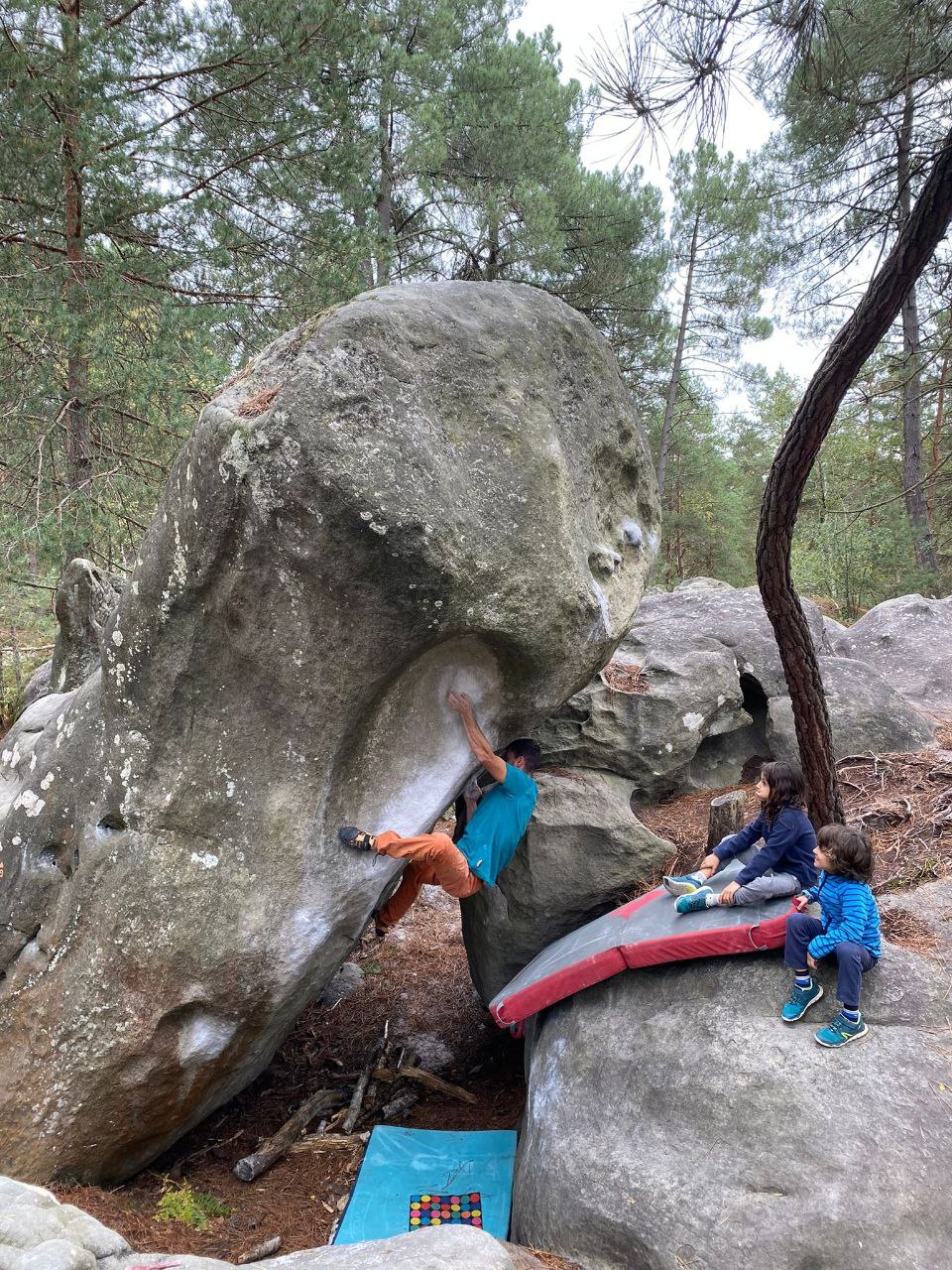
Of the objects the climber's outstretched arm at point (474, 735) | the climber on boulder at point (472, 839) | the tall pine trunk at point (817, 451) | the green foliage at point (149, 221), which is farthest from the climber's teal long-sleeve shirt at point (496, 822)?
the green foliage at point (149, 221)

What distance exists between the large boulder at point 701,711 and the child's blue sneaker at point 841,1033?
12.1ft

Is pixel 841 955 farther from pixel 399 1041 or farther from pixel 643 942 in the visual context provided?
pixel 399 1041

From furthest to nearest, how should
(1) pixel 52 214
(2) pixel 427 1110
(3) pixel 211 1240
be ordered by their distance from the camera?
(1) pixel 52 214 → (2) pixel 427 1110 → (3) pixel 211 1240

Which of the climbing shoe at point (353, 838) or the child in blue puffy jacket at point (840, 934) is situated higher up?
the climbing shoe at point (353, 838)

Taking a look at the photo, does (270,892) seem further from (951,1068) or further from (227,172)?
(227,172)

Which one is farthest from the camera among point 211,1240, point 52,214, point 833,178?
point 52,214

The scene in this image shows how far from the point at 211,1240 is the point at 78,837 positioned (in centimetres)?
213

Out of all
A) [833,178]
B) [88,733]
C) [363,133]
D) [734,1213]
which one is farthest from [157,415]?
[734,1213]

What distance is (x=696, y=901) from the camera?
4480 mm

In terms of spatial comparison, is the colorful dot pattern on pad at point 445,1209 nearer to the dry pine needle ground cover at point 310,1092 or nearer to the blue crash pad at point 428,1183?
the blue crash pad at point 428,1183

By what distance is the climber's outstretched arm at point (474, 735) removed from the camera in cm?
484

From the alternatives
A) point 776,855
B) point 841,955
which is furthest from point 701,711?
point 841,955

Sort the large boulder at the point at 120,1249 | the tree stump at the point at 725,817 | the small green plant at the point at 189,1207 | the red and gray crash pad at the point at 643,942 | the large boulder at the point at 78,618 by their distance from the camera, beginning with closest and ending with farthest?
the large boulder at the point at 120,1249 → the red and gray crash pad at the point at 643,942 → the small green plant at the point at 189,1207 → the tree stump at the point at 725,817 → the large boulder at the point at 78,618

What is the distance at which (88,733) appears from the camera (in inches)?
184
